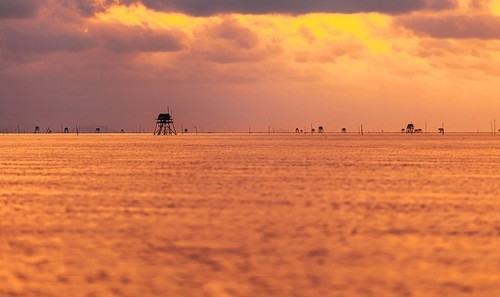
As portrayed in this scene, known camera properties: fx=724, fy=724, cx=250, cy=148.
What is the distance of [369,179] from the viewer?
2046 inches

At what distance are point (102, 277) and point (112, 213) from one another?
13354 millimetres

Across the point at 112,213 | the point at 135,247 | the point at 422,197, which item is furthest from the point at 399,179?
the point at 135,247

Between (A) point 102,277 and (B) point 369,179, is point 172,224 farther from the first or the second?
(B) point 369,179

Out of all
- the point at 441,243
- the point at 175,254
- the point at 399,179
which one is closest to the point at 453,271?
the point at 441,243

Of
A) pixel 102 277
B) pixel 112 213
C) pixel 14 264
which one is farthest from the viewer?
pixel 112 213

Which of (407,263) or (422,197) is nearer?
(407,263)

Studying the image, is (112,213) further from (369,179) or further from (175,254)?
(369,179)

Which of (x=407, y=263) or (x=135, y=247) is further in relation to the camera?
(x=135, y=247)

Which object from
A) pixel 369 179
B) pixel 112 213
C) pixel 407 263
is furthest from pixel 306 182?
pixel 407 263

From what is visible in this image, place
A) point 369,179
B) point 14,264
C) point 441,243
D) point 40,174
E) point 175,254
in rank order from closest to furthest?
point 14,264, point 175,254, point 441,243, point 369,179, point 40,174

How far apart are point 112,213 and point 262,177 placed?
78.5 feet

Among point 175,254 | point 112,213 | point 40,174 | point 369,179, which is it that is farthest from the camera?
point 40,174

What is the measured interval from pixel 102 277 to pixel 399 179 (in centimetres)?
3668

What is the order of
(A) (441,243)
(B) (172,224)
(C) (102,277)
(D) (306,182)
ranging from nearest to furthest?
(C) (102,277)
(A) (441,243)
(B) (172,224)
(D) (306,182)
